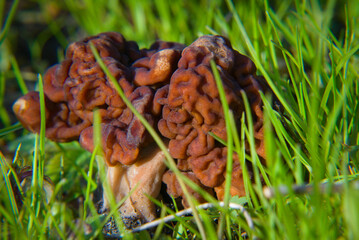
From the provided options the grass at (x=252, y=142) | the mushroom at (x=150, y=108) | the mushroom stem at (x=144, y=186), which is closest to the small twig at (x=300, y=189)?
the grass at (x=252, y=142)

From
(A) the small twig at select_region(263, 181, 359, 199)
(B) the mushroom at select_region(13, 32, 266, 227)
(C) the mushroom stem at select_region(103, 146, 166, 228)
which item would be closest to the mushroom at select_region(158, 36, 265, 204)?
(B) the mushroom at select_region(13, 32, 266, 227)

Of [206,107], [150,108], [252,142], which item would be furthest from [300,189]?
[150,108]

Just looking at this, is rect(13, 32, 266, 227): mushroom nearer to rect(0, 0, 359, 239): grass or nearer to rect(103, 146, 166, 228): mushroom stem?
rect(103, 146, 166, 228): mushroom stem

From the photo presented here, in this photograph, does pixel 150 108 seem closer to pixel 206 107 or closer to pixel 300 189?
pixel 206 107

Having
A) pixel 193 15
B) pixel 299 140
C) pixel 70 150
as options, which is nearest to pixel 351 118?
pixel 299 140

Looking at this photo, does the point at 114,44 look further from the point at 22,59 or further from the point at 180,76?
the point at 22,59
